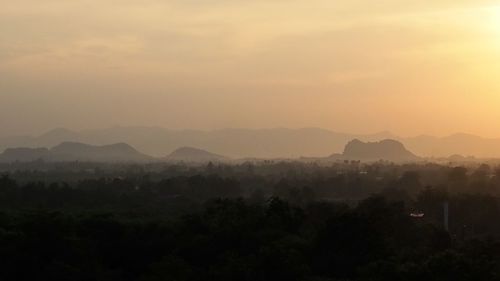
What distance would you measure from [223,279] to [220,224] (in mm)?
4719

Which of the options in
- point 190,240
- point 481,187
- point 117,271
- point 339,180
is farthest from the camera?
point 339,180

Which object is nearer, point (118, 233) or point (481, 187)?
point (118, 233)

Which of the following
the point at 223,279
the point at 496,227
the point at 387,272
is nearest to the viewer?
the point at 387,272

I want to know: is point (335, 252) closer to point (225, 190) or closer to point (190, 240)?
point (190, 240)

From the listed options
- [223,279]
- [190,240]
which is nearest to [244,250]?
[190,240]

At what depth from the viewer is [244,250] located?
69.2ft

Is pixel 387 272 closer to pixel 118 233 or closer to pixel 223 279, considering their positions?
pixel 223 279

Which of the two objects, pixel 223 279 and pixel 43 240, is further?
pixel 43 240

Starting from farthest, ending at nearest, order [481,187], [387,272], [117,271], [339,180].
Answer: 1. [339,180]
2. [481,187]
3. [117,271]
4. [387,272]

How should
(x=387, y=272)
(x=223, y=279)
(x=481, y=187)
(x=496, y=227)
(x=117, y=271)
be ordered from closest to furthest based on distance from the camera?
(x=387, y=272), (x=223, y=279), (x=117, y=271), (x=496, y=227), (x=481, y=187)

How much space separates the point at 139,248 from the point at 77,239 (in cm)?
218

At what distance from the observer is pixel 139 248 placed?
872 inches

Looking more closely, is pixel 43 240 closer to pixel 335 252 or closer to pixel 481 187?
pixel 335 252

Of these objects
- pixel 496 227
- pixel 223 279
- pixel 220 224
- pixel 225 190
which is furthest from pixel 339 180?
pixel 223 279
